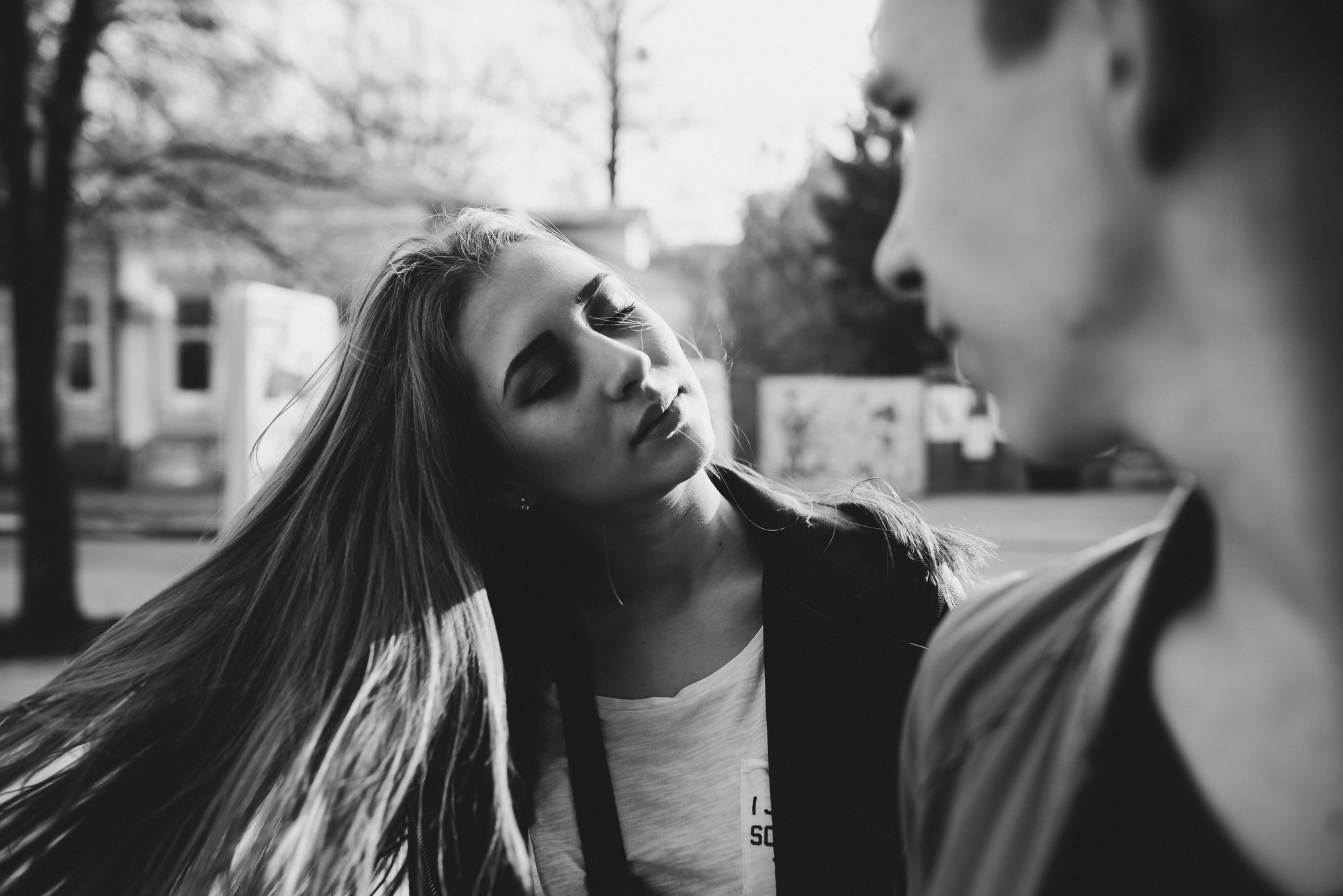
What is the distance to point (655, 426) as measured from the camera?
1.74 m

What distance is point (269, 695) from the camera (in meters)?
1.51

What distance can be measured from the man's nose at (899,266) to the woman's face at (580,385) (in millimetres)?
1007

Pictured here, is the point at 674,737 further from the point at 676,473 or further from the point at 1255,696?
the point at 1255,696

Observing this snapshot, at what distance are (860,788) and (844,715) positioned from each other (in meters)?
0.11

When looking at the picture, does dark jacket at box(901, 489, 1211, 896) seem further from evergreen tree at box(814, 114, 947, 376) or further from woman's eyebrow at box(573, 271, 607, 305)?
evergreen tree at box(814, 114, 947, 376)

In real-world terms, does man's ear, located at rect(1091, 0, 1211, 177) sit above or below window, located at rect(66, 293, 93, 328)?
below

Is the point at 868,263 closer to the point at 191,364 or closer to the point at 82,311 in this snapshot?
the point at 191,364

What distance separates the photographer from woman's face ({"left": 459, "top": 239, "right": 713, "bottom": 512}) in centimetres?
174

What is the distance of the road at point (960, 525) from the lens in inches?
324

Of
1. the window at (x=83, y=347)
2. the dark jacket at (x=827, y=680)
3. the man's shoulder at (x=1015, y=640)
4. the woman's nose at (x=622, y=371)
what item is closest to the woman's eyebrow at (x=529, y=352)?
the woman's nose at (x=622, y=371)

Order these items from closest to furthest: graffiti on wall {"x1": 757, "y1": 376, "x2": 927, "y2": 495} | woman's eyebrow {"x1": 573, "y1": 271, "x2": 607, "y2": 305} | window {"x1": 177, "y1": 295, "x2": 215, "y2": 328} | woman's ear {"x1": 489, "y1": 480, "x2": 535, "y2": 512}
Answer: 1. woman's eyebrow {"x1": 573, "y1": 271, "x2": 607, "y2": 305}
2. woman's ear {"x1": 489, "y1": 480, "x2": 535, "y2": 512}
3. graffiti on wall {"x1": 757, "y1": 376, "x2": 927, "y2": 495}
4. window {"x1": 177, "y1": 295, "x2": 215, "y2": 328}

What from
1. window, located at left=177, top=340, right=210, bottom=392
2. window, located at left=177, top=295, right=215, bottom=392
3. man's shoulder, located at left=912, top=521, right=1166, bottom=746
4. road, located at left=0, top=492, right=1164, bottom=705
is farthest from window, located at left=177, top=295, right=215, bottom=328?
man's shoulder, located at left=912, top=521, right=1166, bottom=746

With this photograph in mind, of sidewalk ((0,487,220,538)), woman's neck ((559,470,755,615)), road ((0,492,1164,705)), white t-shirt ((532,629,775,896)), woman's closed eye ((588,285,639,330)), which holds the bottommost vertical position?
sidewalk ((0,487,220,538))

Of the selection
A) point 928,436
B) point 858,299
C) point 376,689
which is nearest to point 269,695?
point 376,689
